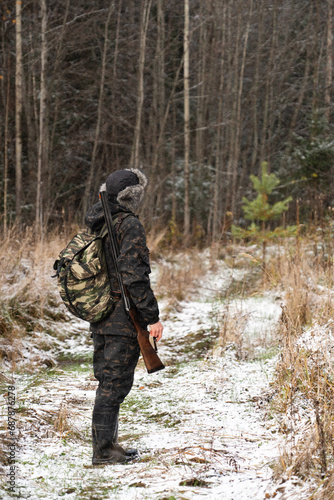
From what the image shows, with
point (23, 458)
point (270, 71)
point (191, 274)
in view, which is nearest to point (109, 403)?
point (23, 458)

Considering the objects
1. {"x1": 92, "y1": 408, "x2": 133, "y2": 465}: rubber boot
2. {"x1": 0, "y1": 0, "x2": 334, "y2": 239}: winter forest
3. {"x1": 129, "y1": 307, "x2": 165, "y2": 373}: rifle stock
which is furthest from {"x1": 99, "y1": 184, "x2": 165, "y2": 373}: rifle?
{"x1": 0, "y1": 0, "x2": 334, "y2": 239}: winter forest

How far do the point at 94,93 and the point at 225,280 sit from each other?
1214 cm

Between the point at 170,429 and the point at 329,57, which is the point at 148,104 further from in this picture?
the point at 170,429

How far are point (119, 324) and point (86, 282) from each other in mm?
329

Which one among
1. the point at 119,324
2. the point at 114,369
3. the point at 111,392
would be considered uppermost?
the point at 119,324

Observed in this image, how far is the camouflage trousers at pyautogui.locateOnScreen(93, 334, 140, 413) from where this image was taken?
2979 mm

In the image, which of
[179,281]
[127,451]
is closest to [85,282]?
[127,451]

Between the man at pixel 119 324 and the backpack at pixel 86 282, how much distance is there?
3.1 inches

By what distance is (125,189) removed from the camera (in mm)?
3027

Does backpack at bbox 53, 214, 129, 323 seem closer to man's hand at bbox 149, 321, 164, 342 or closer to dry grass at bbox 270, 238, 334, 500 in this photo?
man's hand at bbox 149, 321, 164, 342

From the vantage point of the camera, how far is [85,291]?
114 inches

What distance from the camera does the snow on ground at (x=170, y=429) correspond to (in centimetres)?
255

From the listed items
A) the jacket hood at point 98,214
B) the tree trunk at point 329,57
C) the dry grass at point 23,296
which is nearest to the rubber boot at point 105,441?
the jacket hood at point 98,214

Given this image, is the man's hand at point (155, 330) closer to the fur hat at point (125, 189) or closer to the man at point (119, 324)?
the man at point (119, 324)
